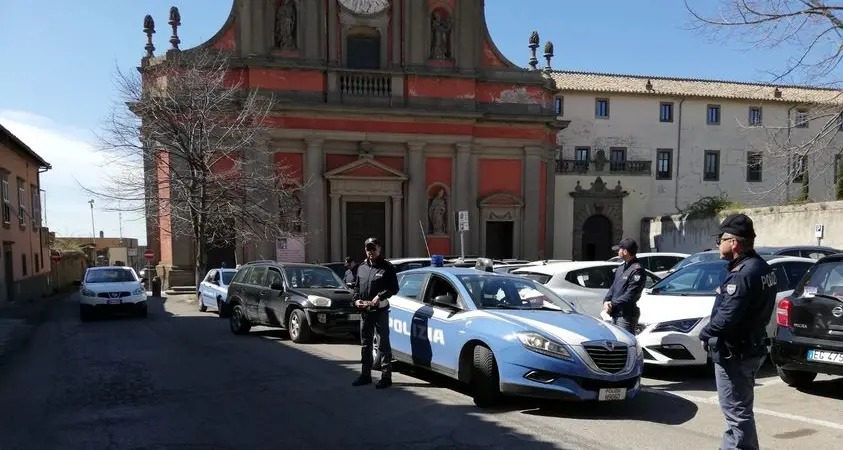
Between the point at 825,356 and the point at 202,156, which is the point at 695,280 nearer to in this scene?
the point at 825,356

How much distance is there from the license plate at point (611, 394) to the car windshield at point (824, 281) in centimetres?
261

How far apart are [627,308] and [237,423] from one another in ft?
15.4

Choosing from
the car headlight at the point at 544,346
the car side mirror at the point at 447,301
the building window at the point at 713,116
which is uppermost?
the building window at the point at 713,116

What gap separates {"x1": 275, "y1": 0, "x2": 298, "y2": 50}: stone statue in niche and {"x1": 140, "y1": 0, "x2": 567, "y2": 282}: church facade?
2.0 inches

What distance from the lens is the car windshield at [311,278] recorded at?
12.6m

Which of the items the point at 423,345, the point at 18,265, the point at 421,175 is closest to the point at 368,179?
the point at 421,175

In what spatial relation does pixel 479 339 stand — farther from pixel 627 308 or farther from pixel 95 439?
pixel 95 439

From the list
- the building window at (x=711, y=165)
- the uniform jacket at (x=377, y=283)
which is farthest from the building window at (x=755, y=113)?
the uniform jacket at (x=377, y=283)

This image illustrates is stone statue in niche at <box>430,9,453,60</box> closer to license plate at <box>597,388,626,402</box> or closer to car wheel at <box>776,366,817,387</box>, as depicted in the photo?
car wheel at <box>776,366,817,387</box>

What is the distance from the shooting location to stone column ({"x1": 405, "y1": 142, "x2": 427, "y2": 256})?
2955 cm

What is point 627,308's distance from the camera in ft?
25.3

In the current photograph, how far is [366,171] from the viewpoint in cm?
2912

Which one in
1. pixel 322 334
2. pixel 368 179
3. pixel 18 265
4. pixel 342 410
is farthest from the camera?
pixel 368 179

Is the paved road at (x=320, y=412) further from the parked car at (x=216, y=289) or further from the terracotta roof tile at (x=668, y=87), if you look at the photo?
the terracotta roof tile at (x=668, y=87)
